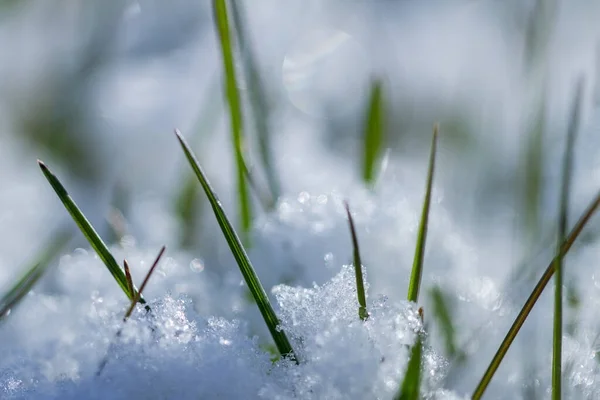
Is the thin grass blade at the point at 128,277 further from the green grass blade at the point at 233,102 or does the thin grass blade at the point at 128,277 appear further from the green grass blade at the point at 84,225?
the green grass blade at the point at 233,102

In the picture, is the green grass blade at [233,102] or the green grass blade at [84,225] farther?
the green grass blade at [233,102]

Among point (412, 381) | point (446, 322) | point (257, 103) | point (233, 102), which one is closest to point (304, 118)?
point (257, 103)

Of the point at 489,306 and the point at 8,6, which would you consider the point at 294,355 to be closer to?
the point at 489,306

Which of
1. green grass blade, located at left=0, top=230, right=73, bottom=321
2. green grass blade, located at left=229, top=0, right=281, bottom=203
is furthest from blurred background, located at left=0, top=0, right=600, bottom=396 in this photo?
green grass blade, located at left=0, top=230, right=73, bottom=321

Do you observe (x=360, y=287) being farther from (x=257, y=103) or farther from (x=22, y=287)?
(x=257, y=103)

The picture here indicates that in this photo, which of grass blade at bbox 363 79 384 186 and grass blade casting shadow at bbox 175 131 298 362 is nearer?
grass blade casting shadow at bbox 175 131 298 362

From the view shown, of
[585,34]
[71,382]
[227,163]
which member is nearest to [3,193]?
[227,163]

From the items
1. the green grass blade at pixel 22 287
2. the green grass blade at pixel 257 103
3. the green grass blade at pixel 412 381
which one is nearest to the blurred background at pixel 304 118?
the green grass blade at pixel 257 103

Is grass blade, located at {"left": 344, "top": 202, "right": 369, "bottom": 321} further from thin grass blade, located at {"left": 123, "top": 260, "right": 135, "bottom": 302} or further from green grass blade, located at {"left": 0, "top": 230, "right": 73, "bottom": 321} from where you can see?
green grass blade, located at {"left": 0, "top": 230, "right": 73, "bottom": 321}
